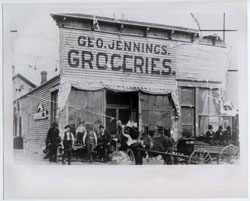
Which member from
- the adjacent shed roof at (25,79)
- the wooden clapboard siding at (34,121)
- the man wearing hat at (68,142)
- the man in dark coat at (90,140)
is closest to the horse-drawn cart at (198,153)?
the man in dark coat at (90,140)

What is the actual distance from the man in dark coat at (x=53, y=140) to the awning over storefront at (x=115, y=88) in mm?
103

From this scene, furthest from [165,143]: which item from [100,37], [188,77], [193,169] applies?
[100,37]

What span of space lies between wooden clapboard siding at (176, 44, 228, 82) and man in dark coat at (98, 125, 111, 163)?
18.2 inches

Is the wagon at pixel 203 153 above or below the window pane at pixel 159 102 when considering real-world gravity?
below

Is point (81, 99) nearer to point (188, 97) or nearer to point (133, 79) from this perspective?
point (133, 79)

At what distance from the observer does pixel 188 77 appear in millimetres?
2184

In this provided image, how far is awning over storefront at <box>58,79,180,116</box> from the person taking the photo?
6.90 ft

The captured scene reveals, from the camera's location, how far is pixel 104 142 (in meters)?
2.12

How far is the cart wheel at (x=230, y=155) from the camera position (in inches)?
83.9

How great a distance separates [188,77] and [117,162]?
0.55 metres

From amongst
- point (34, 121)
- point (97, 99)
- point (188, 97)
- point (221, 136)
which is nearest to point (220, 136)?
point (221, 136)

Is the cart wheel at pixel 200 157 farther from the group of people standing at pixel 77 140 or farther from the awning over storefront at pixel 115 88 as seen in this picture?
the group of people standing at pixel 77 140

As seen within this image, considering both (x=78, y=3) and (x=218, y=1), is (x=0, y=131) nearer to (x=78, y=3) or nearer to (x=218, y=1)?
(x=78, y=3)

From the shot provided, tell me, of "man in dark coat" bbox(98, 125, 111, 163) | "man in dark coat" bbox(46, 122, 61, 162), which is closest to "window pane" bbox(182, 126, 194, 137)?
"man in dark coat" bbox(98, 125, 111, 163)
